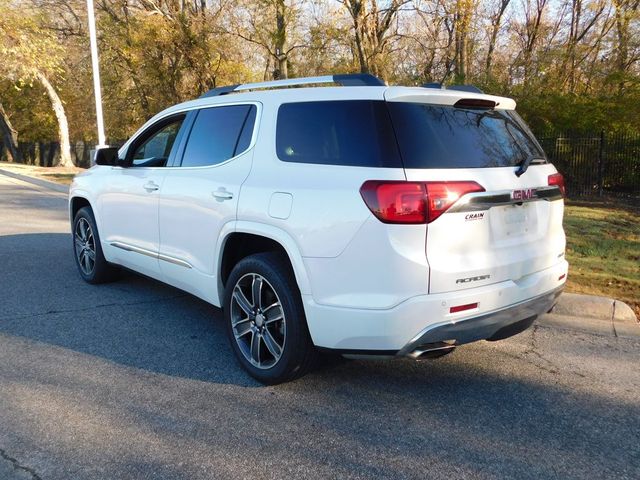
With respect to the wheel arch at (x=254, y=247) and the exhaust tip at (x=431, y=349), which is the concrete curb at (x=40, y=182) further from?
the exhaust tip at (x=431, y=349)

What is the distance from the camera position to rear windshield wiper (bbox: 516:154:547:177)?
340 centimetres

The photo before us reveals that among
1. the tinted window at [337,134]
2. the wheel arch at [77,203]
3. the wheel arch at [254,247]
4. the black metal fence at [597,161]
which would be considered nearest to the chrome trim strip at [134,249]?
the wheel arch at [77,203]

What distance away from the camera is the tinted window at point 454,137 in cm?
307

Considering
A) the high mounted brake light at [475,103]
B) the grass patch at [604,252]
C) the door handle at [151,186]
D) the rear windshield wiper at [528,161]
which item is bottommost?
the grass patch at [604,252]

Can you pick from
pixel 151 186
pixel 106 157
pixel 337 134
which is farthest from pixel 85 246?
pixel 337 134

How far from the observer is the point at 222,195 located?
384cm

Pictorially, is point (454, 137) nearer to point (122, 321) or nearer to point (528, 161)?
point (528, 161)

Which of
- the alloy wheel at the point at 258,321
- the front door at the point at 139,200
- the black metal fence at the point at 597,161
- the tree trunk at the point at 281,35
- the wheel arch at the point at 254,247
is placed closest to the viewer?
the wheel arch at the point at 254,247

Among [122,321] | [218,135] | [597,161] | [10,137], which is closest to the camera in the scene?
[218,135]

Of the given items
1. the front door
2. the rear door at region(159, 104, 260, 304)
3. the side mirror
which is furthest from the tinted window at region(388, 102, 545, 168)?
the side mirror

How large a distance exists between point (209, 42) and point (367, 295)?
18.6 m

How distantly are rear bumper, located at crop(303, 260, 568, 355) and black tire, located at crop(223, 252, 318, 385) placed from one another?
161 millimetres

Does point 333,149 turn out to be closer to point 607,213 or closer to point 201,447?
point 201,447

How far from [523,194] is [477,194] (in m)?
0.47
